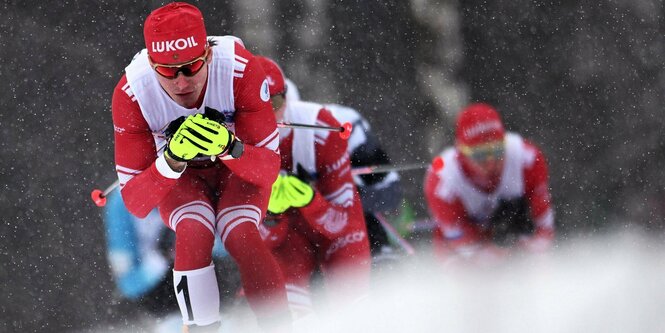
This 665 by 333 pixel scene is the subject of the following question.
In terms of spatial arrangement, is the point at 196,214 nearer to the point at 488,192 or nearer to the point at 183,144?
the point at 183,144

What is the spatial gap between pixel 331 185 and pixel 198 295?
3.93ft

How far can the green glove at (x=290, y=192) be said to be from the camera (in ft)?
14.0

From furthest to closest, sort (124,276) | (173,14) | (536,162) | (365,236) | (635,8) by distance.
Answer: (635,8) → (124,276) → (536,162) → (365,236) → (173,14)

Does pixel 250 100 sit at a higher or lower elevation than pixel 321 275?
higher

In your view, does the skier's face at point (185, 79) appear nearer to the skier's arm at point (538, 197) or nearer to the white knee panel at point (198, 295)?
the white knee panel at point (198, 295)

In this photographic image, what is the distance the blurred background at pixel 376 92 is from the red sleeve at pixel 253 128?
3840 millimetres

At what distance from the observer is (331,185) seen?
4.55 metres

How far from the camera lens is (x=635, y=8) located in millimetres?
10039

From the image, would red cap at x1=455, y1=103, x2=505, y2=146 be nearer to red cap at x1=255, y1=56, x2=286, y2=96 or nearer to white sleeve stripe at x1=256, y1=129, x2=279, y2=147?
red cap at x1=255, y1=56, x2=286, y2=96

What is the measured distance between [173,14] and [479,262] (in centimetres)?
269

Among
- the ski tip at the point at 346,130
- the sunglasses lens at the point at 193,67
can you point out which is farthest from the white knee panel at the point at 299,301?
the sunglasses lens at the point at 193,67

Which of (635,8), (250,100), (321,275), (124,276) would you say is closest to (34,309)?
(124,276)

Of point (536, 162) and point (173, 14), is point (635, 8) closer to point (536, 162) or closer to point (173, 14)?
point (536, 162)

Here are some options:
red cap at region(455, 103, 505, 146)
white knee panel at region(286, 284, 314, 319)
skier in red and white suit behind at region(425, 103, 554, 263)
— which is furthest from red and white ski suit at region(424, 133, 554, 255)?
white knee panel at region(286, 284, 314, 319)
